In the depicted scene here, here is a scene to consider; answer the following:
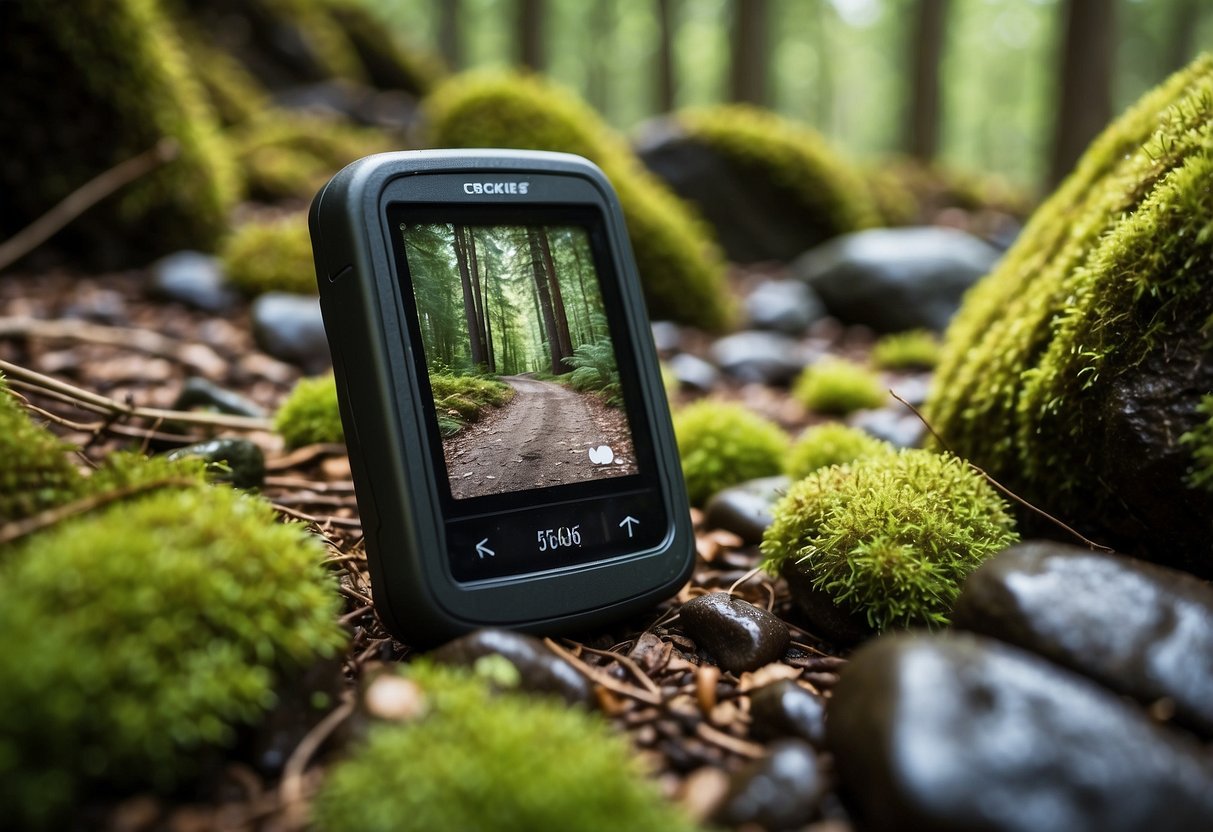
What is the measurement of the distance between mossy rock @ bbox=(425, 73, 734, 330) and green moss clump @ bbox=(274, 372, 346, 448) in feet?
9.72

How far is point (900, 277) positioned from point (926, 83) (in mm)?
8207

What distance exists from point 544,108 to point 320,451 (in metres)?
3.83

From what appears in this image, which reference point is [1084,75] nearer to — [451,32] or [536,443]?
[536,443]

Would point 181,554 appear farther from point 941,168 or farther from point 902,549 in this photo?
point 941,168

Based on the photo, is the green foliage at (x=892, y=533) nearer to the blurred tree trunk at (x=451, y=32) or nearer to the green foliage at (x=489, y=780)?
the green foliage at (x=489, y=780)

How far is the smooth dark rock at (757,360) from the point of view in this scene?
16.5 ft

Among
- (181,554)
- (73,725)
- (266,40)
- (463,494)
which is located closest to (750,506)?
(463,494)

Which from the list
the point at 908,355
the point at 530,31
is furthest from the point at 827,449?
the point at 530,31

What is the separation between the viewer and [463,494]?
78.4 inches

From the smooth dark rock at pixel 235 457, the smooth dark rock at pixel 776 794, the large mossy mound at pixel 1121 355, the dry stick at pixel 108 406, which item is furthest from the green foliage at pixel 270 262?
the smooth dark rock at pixel 776 794

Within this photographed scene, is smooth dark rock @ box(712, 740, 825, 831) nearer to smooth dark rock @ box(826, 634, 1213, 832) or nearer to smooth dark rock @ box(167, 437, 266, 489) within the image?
smooth dark rock @ box(826, 634, 1213, 832)

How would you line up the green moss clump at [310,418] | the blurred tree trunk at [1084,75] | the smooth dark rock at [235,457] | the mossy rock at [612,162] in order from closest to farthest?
the smooth dark rock at [235,457], the green moss clump at [310,418], the mossy rock at [612,162], the blurred tree trunk at [1084,75]

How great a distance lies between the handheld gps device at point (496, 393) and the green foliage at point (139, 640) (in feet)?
1.11

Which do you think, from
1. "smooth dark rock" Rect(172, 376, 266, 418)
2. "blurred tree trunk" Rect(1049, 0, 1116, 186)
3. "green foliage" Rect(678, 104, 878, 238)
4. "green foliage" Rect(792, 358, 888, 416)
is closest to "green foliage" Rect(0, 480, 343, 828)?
"smooth dark rock" Rect(172, 376, 266, 418)
